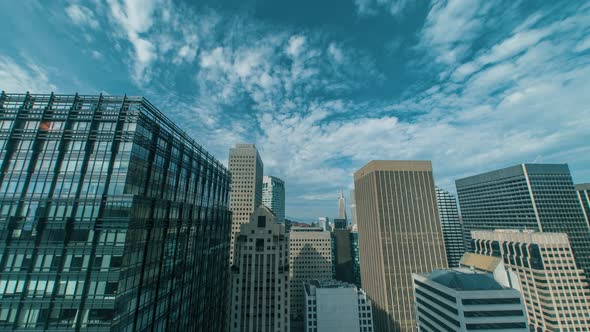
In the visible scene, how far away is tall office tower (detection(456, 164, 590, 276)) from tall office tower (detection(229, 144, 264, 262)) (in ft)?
605

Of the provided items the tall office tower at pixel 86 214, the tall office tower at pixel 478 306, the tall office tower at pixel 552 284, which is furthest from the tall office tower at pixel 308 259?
the tall office tower at pixel 86 214

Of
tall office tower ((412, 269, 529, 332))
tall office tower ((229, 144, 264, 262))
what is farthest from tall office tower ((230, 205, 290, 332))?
tall office tower ((229, 144, 264, 262))

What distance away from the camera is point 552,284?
105 m

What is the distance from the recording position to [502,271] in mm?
85875

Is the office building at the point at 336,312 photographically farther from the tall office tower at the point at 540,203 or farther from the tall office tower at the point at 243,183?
the tall office tower at the point at 540,203

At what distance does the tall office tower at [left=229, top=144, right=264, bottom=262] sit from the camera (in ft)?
454

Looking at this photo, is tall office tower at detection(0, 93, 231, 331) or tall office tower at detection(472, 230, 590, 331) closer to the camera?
tall office tower at detection(0, 93, 231, 331)

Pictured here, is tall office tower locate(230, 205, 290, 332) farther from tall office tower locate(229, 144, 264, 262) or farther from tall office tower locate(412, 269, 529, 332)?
tall office tower locate(229, 144, 264, 262)

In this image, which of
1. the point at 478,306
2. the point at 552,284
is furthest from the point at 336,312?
the point at 552,284

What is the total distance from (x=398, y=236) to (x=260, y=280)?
7744 centimetres

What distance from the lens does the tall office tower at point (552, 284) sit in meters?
103

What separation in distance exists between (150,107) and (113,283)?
25994 millimetres

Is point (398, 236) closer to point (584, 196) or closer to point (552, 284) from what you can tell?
point (552, 284)

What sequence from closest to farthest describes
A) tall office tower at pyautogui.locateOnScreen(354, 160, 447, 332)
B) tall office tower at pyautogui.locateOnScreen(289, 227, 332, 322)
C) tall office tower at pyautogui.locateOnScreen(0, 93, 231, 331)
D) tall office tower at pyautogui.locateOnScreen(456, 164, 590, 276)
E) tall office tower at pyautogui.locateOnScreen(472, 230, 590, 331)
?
tall office tower at pyautogui.locateOnScreen(0, 93, 231, 331), tall office tower at pyautogui.locateOnScreen(472, 230, 590, 331), tall office tower at pyautogui.locateOnScreen(354, 160, 447, 332), tall office tower at pyautogui.locateOnScreen(456, 164, 590, 276), tall office tower at pyautogui.locateOnScreen(289, 227, 332, 322)
